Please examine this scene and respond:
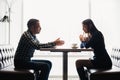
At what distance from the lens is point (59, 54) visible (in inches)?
220

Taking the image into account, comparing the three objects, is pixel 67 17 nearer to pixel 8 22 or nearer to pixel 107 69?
pixel 8 22

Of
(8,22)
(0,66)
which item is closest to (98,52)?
(0,66)

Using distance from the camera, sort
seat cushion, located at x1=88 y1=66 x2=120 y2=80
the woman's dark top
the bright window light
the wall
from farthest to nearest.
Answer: the bright window light
the wall
the woman's dark top
seat cushion, located at x1=88 y1=66 x2=120 y2=80

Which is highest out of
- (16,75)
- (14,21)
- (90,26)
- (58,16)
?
(58,16)

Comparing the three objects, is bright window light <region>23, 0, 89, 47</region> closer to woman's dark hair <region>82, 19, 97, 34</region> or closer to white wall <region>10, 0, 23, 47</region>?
white wall <region>10, 0, 23, 47</region>

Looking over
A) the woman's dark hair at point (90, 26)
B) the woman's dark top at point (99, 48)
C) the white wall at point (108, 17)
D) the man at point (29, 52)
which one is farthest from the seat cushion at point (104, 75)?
the white wall at point (108, 17)

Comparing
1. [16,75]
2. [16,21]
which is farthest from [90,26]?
[16,21]

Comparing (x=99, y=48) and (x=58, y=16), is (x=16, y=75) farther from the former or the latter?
(x=58, y=16)

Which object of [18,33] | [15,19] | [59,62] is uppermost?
[15,19]

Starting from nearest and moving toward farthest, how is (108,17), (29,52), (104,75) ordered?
(104,75) → (29,52) → (108,17)

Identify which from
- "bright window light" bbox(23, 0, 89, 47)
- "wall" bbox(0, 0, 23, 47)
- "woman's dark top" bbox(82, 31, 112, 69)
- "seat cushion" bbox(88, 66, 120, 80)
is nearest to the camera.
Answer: "seat cushion" bbox(88, 66, 120, 80)

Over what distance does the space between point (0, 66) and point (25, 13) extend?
2426mm

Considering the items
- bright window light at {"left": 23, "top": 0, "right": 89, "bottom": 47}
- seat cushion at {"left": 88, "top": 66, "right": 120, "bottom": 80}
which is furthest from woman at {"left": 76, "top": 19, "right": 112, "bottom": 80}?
bright window light at {"left": 23, "top": 0, "right": 89, "bottom": 47}

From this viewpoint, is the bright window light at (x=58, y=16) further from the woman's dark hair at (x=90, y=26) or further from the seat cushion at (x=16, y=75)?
the seat cushion at (x=16, y=75)
